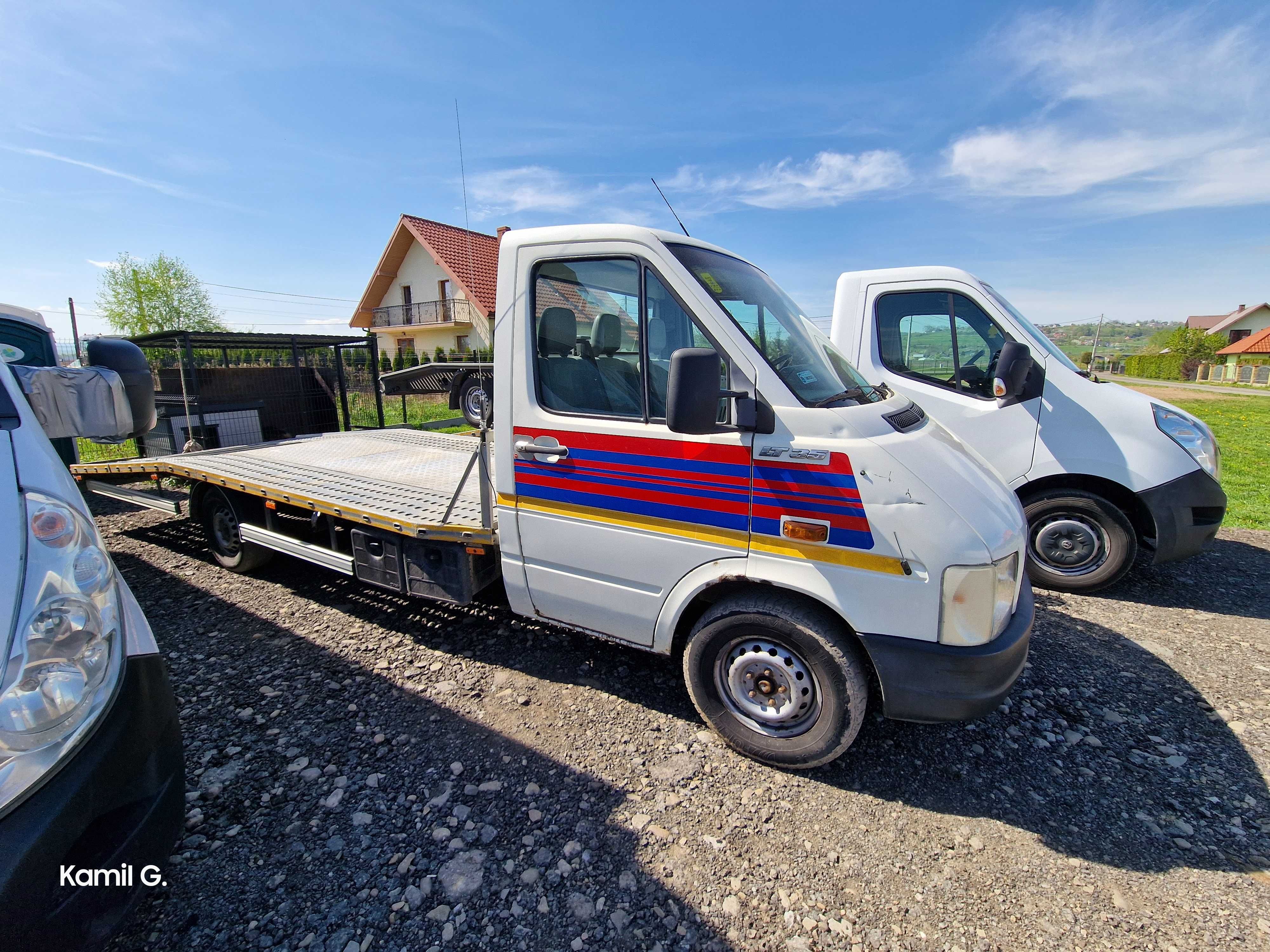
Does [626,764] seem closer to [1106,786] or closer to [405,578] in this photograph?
[405,578]

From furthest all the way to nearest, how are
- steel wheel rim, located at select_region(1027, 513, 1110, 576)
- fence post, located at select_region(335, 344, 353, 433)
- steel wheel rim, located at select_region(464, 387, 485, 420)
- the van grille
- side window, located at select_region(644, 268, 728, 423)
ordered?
1. fence post, located at select_region(335, 344, 353, 433)
2. steel wheel rim, located at select_region(1027, 513, 1110, 576)
3. steel wheel rim, located at select_region(464, 387, 485, 420)
4. side window, located at select_region(644, 268, 728, 423)
5. the van grille

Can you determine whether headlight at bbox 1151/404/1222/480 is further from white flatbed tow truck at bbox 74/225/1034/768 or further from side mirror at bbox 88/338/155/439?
side mirror at bbox 88/338/155/439

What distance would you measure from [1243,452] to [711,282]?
1328 cm

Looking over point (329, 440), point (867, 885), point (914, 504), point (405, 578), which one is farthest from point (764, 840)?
point (329, 440)

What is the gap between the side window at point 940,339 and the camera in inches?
188

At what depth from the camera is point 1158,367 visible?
51625 mm

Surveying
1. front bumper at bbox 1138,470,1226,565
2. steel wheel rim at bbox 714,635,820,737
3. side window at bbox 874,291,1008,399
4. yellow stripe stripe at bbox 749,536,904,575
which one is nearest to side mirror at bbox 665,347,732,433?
yellow stripe stripe at bbox 749,536,904,575

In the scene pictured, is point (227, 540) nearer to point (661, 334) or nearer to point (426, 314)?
point (661, 334)

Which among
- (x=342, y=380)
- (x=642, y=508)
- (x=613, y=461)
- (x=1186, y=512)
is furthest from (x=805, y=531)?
(x=342, y=380)

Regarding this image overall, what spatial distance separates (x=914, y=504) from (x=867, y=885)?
145cm

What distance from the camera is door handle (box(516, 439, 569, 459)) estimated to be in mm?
2918

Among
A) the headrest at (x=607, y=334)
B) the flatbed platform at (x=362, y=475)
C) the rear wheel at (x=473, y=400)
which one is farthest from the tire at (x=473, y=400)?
the headrest at (x=607, y=334)

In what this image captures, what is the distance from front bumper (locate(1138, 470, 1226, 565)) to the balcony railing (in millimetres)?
24319

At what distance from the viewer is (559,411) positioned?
9.71 ft
